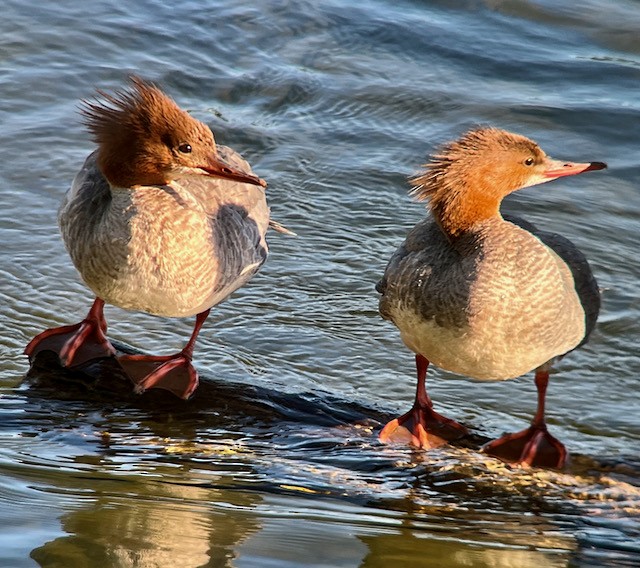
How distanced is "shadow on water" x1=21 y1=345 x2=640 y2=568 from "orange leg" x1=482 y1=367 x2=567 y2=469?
90 millimetres

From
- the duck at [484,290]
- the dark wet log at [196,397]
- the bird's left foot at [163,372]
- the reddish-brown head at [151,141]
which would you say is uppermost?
the reddish-brown head at [151,141]

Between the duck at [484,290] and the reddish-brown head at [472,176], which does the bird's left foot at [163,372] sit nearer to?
the duck at [484,290]

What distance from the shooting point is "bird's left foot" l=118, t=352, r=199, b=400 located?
17.2ft

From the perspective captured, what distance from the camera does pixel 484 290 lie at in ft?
15.4

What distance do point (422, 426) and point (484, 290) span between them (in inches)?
29.7

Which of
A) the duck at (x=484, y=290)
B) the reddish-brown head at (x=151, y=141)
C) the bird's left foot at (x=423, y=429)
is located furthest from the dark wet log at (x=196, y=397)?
the reddish-brown head at (x=151, y=141)

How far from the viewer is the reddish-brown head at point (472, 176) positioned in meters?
4.86

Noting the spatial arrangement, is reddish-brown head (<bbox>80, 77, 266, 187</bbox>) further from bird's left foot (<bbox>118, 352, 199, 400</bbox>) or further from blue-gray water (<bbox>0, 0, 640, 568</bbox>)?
blue-gray water (<bbox>0, 0, 640, 568</bbox>)

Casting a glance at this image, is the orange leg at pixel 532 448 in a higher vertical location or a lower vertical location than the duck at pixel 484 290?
lower

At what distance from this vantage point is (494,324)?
466 centimetres

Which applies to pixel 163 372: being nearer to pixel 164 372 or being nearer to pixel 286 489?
pixel 164 372

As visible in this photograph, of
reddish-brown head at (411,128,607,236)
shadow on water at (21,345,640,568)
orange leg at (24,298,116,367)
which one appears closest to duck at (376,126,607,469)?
reddish-brown head at (411,128,607,236)

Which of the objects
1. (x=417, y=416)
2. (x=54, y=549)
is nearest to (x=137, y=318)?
(x=417, y=416)

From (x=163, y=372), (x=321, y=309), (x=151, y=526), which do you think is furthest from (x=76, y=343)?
(x=151, y=526)
